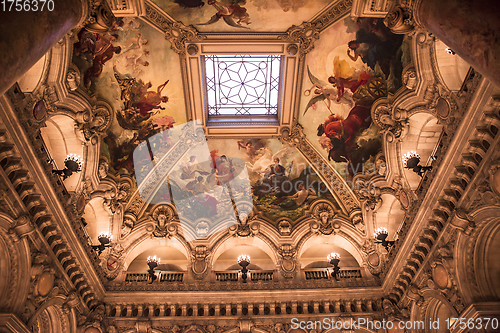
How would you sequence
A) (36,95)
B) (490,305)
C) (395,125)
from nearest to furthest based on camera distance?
1. (490,305)
2. (36,95)
3. (395,125)

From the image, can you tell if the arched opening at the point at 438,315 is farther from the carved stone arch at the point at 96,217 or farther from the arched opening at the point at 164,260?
the carved stone arch at the point at 96,217

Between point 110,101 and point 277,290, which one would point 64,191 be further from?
point 277,290

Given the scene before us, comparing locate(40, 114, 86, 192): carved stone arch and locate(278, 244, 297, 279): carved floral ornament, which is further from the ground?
locate(40, 114, 86, 192): carved stone arch

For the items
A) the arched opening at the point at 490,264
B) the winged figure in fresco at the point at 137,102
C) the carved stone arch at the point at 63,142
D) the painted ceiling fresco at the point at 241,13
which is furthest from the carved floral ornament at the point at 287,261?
the painted ceiling fresco at the point at 241,13

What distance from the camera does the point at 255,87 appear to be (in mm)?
13148

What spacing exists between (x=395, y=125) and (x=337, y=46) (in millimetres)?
3034

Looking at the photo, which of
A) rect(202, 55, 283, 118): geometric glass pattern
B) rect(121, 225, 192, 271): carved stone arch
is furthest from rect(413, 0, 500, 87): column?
rect(121, 225, 192, 271): carved stone arch

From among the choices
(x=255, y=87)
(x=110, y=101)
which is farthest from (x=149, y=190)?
(x=255, y=87)

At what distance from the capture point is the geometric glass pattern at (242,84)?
12383mm

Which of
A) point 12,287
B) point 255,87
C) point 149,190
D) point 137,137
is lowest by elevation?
point 12,287

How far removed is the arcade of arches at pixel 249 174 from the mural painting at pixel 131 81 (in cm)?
4

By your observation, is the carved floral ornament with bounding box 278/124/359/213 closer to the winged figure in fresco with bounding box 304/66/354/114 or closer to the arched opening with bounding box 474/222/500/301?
the winged figure in fresco with bounding box 304/66/354/114

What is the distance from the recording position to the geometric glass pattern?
40.6 ft

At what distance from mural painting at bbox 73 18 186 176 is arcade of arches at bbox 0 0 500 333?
0.04 metres
